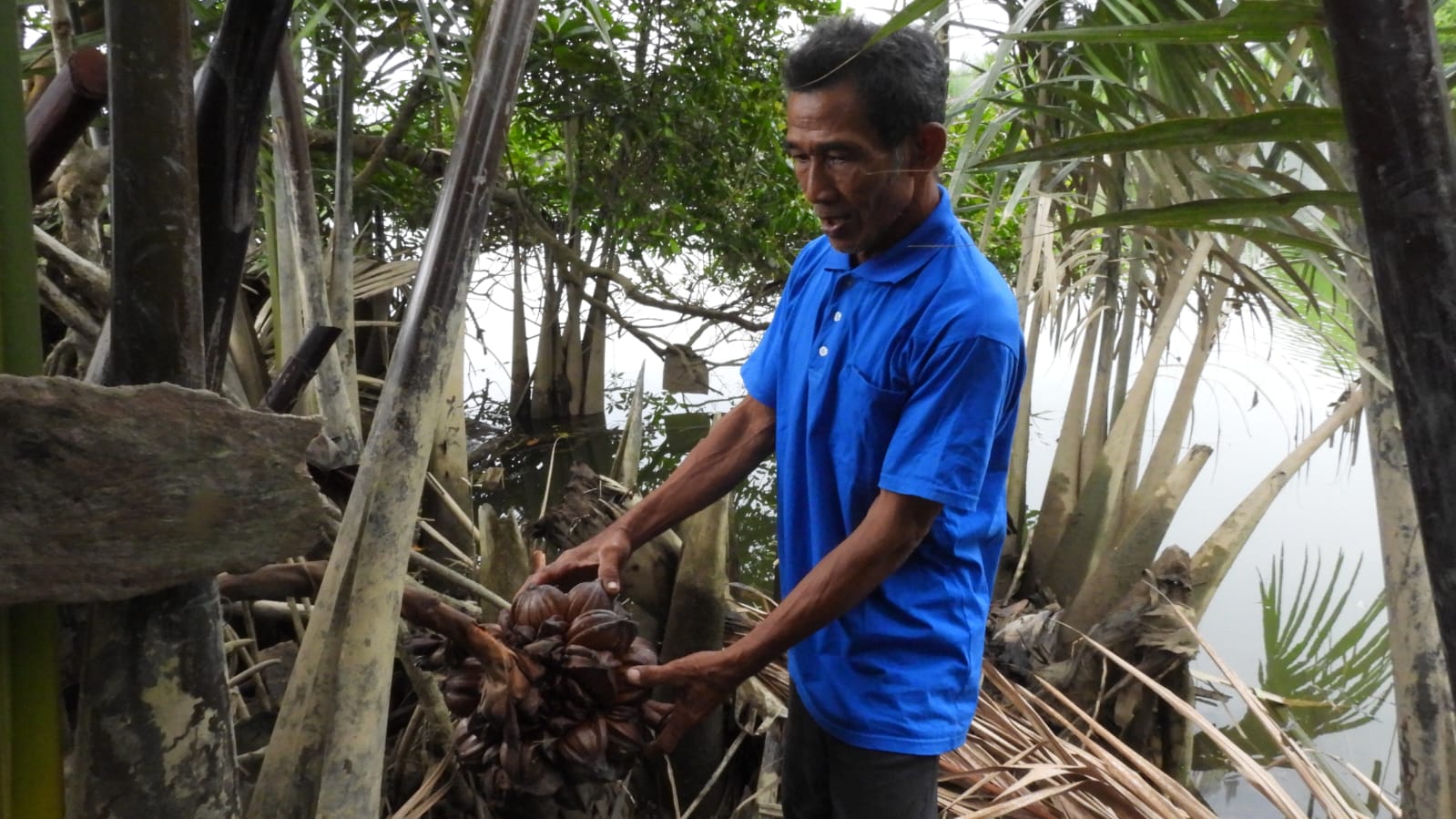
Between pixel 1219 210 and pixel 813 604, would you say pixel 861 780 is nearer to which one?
pixel 813 604

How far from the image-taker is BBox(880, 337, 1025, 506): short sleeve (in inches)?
39.8

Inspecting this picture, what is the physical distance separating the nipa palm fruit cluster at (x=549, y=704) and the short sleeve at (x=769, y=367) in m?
0.45

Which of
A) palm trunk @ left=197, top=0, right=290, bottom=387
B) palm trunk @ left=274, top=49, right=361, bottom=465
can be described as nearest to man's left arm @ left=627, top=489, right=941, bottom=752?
palm trunk @ left=197, top=0, right=290, bottom=387

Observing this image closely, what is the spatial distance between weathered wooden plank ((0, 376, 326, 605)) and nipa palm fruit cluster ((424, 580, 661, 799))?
0.40m

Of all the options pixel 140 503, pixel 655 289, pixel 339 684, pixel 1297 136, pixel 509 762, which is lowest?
pixel 509 762

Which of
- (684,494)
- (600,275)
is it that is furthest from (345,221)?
(600,275)

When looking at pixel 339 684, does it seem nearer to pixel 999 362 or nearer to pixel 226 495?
pixel 226 495

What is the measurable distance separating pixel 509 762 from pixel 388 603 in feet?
1.06

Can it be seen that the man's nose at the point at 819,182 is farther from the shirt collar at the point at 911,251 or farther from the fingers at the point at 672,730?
the fingers at the point at 672,730

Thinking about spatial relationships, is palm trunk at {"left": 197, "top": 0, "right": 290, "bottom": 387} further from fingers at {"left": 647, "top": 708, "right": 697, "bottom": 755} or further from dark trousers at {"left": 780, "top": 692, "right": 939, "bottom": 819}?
dark trousers at {"left": 780, "top": 692, "right": 939, "bottom": 819}

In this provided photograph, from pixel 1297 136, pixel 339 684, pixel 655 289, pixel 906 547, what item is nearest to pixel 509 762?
pixel 339 684

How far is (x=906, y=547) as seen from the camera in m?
1.04

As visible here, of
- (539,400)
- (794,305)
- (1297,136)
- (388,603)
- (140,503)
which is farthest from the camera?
(539,400)

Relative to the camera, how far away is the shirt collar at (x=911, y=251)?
1108 mm
